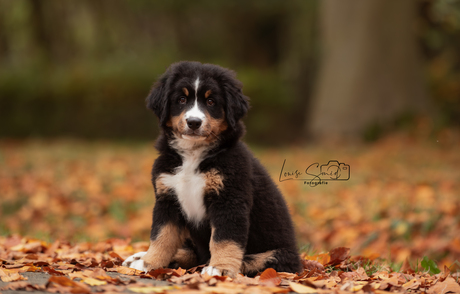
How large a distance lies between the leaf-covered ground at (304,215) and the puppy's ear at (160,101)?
4.15 ft

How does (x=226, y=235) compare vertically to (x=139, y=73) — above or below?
below

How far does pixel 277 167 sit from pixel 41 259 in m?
7.33

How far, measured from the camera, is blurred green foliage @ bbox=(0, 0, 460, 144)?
16469 millimetres

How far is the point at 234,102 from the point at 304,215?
14.9 ft

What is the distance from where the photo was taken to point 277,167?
11.2m

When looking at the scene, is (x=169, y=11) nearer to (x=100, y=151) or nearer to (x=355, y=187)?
(x=100, y=151)

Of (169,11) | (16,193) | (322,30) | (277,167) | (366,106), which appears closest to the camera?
(16,193)

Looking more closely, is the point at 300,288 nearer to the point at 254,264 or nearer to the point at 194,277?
the point at 254,264

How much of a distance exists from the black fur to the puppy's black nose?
17 cm

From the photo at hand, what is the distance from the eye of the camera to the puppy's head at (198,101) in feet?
12.7

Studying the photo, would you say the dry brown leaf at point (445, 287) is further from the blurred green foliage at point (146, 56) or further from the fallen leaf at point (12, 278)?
the blurred green foliage at point (146, 56)

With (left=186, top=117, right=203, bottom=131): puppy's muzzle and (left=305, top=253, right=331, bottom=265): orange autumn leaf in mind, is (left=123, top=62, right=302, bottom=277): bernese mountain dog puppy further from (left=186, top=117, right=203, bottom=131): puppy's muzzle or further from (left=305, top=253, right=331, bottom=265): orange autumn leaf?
(left=305, top=253, right=331, bottom=265): orange autumn leaf

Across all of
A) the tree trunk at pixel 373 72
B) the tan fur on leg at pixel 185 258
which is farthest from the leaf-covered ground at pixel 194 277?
the tree trunk at pixel 373 72

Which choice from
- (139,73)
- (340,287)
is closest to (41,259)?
(340,287)
